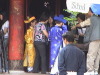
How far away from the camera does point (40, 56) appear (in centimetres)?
1161

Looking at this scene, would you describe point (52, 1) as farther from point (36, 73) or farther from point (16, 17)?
point (36, 73)

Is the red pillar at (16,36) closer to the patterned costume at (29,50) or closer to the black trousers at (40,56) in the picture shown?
the patterned costume at (29,50)

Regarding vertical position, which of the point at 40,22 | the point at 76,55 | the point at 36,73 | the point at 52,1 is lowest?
the point at 36,73

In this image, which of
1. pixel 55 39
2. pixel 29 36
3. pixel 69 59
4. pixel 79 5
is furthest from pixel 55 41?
pixel 69 59

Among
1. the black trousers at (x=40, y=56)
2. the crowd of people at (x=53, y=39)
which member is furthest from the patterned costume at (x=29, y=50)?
the black trousers at (x=40, y=56)

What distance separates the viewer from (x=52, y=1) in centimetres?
1288

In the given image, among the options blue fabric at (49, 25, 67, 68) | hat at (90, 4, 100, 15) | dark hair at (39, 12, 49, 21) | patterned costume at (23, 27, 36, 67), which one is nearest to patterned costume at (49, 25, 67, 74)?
blue fabric at (49, 25, 67, 68)

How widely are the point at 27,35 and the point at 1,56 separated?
1.05m

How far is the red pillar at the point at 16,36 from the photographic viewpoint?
1159cm

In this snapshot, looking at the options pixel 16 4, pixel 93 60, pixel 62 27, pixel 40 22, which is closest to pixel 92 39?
pixel 93 60

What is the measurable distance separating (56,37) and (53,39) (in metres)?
0.13

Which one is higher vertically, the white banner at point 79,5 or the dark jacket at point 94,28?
the white banner at point 79,5

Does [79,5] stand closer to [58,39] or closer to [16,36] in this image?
[58,39]

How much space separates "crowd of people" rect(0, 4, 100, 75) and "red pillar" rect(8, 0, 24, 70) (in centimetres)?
16
